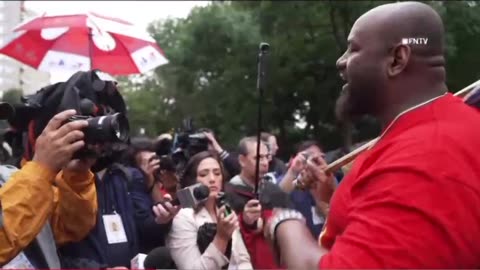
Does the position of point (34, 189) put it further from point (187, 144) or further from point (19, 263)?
point (187, 144)

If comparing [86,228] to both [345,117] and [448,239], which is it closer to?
[345,117]

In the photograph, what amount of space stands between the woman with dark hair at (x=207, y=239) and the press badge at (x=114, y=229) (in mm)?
325

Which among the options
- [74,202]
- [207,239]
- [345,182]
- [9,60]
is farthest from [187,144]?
[9,60]

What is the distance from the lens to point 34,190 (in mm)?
2371

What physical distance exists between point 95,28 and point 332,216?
498 cm

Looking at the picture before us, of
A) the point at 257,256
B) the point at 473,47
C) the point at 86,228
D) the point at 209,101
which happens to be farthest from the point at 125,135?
the point at 209,101

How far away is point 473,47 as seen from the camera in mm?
5289

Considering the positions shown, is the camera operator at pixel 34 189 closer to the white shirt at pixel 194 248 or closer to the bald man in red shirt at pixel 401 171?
the bald man in red shirt at pixel 401 171

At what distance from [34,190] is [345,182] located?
1.00 m

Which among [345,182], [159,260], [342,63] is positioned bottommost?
[159,260]

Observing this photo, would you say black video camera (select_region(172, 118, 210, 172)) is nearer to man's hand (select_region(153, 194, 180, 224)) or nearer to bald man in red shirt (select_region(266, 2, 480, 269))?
man's hand (select_region(153, 194, 180, 224))

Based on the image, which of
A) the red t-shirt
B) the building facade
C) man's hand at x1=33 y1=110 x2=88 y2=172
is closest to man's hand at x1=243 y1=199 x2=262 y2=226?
man's hand at x1=33 y1=110 x2=88 y2=172

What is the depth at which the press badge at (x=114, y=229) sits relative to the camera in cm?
372

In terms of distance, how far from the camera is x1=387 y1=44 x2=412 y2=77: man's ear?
6.46ft
